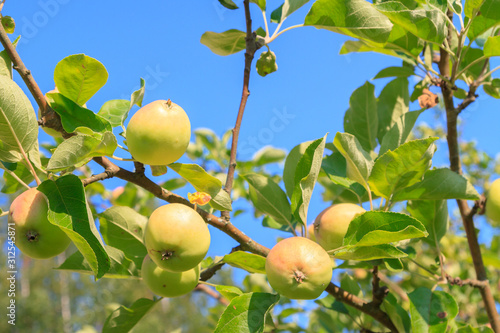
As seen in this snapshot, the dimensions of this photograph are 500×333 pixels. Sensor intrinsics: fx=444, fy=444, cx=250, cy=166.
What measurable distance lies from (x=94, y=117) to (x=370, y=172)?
0.89m

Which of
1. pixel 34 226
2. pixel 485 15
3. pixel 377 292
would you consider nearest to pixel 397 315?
pixel 377 292

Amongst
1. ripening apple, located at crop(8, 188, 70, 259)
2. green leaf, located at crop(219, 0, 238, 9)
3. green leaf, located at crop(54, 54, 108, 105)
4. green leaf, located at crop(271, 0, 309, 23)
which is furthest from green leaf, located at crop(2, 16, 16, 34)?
green leaf, located at crop(271, 0, 309, 23)

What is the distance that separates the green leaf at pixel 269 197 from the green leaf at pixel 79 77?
1.89 feet

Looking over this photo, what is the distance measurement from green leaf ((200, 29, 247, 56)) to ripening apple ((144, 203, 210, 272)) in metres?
0.82

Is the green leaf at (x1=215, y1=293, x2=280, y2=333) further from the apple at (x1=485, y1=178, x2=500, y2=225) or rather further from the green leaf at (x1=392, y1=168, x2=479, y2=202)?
the apple at (x1=485, y1=178, x2=500, y2=225)

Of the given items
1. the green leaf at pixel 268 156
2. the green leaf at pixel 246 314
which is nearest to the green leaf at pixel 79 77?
the green leaf at pixel 246 314

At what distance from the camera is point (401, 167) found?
4.46 ft

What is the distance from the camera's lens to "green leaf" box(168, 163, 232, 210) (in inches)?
48.1

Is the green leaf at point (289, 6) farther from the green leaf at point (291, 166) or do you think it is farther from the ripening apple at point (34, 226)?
the ripening apple at point (34, 226)

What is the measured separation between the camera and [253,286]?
2457mm

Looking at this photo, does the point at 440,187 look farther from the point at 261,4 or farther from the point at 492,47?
the point at 261,4

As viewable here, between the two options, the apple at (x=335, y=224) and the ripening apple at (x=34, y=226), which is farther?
the apple at (x=335, y=224)

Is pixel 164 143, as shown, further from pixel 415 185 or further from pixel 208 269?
pixel 415 185

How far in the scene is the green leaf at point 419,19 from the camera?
1.45 m
